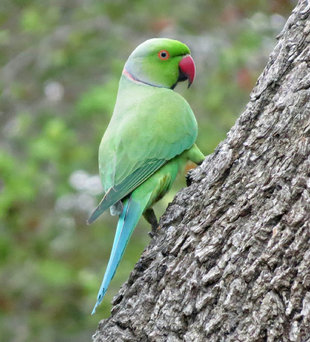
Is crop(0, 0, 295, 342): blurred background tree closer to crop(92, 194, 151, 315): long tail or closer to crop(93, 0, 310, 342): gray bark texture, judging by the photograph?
crop(92, 194, 151, 315): long tail

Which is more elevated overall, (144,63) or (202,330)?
(144,63)

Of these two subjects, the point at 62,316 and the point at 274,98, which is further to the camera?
the point at 62,316

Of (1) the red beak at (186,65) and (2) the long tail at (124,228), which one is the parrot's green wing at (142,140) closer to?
(2) the long tail at (124,228)

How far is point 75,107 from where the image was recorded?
236 inches

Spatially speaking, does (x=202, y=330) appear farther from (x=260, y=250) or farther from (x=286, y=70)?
(x=286, y=70)

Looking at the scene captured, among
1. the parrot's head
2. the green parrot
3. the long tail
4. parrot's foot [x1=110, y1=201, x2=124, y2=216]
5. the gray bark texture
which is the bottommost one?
the gray bark texture

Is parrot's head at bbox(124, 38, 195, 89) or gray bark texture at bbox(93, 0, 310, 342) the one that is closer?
gray bark texture at bbox(93, 0, 310, 342)

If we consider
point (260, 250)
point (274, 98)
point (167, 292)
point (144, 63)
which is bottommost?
point (260, 250)

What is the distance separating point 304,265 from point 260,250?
0.40 feet

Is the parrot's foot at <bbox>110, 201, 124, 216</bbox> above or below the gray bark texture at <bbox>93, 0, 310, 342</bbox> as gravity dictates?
above

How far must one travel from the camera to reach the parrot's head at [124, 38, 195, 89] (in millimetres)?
3232

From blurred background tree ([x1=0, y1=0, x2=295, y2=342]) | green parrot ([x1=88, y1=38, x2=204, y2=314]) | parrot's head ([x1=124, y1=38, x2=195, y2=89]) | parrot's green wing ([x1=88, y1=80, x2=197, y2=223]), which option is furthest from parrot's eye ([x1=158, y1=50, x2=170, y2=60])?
blurred background tree ([x1=0, y1=0, x2=295, y2=342])

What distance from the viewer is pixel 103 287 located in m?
2.31

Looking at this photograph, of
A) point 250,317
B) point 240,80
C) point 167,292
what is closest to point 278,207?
point 250,317
